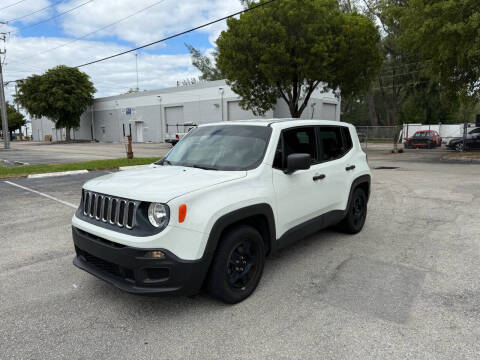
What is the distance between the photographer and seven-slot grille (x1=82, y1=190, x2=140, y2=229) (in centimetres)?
296

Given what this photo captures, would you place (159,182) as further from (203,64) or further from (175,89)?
(203,64)

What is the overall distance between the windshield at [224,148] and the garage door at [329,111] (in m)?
→ 32.8

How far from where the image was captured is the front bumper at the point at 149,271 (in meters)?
2.80

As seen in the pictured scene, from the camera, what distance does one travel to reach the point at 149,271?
9.39 feet

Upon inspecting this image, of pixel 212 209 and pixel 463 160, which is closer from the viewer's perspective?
pixel 212 209

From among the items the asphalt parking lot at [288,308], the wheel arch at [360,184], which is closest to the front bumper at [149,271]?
the asphalt parking lot at [288,308]

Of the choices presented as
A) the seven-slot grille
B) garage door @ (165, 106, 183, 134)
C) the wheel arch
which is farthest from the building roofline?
the seven-slot grille

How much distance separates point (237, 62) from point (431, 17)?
10.3 metres

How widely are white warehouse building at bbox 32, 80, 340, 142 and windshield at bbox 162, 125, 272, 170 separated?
86.8 ft

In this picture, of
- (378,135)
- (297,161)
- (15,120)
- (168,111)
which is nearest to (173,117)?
(168,111)

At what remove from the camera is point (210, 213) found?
296 centimetres

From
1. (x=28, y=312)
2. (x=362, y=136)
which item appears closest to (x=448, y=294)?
(x=28, y=312)

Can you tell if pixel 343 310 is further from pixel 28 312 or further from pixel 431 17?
pixel 431 17

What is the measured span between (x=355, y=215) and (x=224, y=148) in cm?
261
